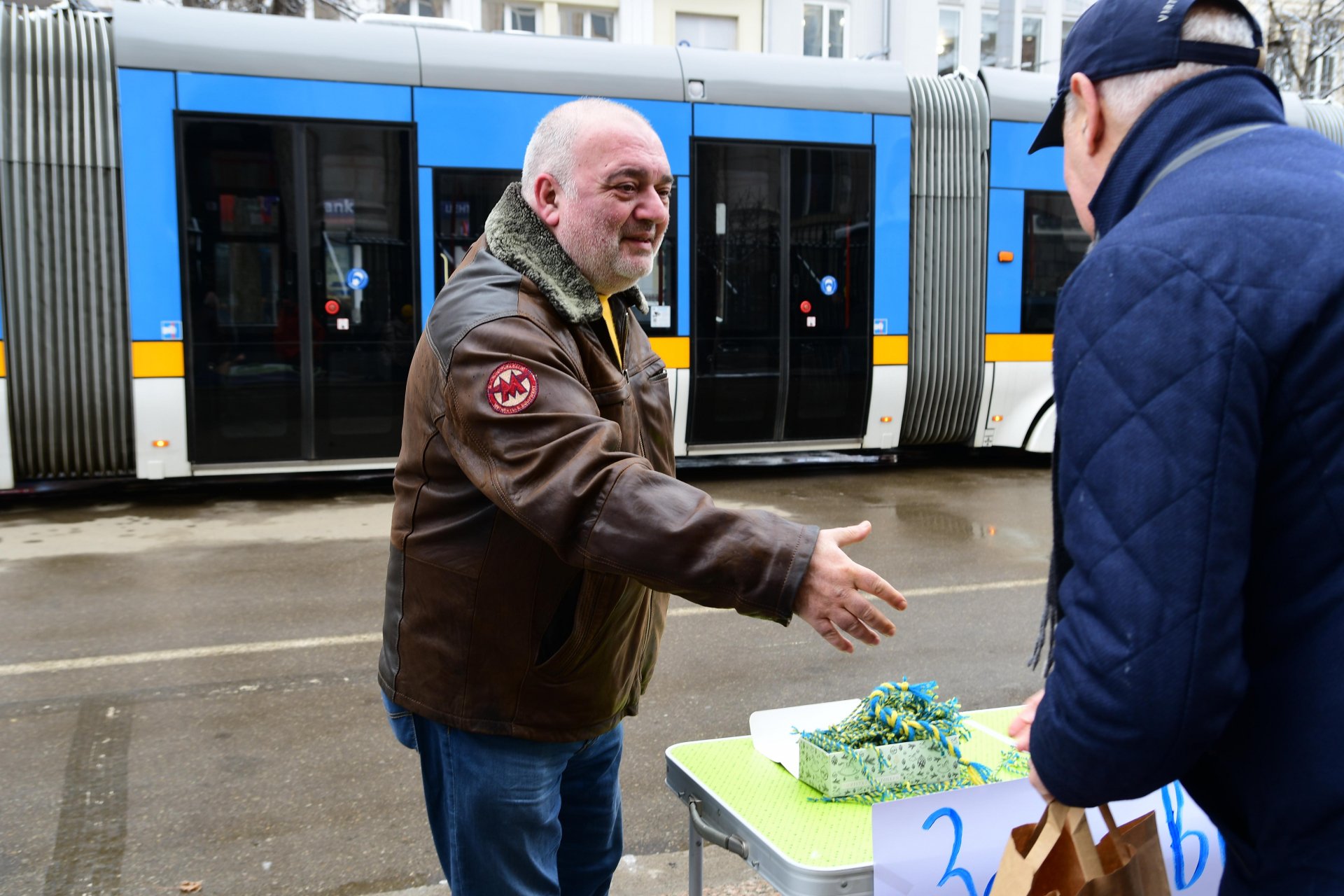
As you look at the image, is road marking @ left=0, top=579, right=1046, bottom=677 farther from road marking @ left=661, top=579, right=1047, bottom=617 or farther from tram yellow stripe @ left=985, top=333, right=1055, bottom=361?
tram yellow stripe @ left=985, top=333, right=1055, bottom=361

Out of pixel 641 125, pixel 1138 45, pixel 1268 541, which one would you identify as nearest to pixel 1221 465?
pixel 1268 541

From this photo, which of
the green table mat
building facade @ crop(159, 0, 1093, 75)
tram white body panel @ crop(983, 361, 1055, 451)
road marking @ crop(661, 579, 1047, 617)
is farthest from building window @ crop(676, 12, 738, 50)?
the green table mat

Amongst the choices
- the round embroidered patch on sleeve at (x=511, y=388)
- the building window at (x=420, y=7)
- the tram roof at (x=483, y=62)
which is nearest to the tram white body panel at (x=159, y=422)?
the tram roof at (x=483, y=62)

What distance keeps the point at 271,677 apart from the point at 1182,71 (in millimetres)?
4925

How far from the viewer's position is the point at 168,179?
8.95 metres

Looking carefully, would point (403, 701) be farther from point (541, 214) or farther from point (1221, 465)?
point (1221, 465)

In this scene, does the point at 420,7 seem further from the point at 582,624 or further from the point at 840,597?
the point at 840,597

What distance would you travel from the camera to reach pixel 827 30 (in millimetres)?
26922

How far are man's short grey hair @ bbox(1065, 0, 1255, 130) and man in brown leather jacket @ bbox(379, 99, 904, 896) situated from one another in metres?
0.79

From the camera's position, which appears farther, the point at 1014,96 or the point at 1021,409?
the point at 1021,409

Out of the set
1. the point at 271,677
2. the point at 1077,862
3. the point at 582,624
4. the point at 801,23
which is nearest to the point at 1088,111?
the point at 1077,862

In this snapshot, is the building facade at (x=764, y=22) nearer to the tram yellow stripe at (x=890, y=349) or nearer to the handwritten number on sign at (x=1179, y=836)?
the tram yellow stripe at (x=890, y=349)

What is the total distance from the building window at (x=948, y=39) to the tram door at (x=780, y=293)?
61.6 ft

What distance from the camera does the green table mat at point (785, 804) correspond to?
2.25 metres
